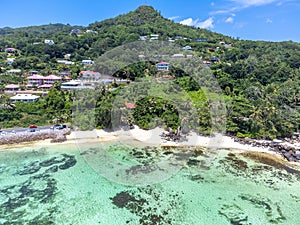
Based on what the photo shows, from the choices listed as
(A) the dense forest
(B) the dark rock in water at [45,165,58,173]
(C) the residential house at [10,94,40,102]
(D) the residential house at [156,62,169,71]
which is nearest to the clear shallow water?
(B) the dark rock in water at [45,165,58,173]

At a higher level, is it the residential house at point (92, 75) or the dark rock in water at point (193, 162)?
the residential house at point (92, 75)

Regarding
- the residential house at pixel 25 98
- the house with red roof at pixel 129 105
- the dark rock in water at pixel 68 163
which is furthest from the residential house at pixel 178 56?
the dark rock in water at pixel 68 163

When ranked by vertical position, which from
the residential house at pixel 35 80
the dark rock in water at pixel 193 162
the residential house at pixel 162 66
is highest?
the residential house at pixel 162 66

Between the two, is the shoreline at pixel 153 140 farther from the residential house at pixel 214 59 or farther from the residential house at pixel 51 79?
the residential house at pixel 214 59

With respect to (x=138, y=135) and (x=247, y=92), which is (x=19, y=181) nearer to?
(x=138, y=135)

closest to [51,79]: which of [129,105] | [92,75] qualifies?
[92,75]

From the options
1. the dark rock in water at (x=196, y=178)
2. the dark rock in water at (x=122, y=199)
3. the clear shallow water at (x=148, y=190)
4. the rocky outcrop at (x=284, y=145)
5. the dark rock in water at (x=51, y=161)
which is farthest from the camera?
the rocky outcrop at (x=284, y=145)

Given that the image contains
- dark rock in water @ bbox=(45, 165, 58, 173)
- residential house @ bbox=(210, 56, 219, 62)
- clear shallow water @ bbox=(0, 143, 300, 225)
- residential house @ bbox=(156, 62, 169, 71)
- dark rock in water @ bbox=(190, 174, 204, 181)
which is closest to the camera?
clear shallow water @ bbox=(0, 143, 300, 225)

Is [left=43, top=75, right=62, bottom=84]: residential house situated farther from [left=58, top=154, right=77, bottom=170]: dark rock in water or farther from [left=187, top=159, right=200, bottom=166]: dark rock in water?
[left=187, top=159, right=200, bottom=166]: dark rock in water

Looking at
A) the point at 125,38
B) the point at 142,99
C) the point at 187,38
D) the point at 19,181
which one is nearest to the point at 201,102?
the point at 142,99
